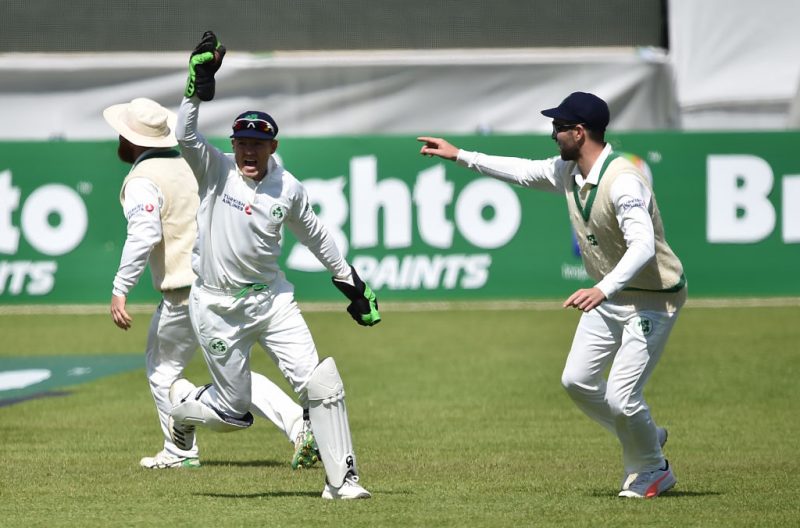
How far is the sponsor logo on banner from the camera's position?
66.0 ft

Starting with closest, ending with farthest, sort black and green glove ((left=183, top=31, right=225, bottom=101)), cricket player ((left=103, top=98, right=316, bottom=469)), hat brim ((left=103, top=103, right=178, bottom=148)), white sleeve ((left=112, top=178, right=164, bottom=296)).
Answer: black and green glove ((left=183, top=31, right=225, bottom=101)), white sleeve ((left=112, top=178, right=164, bottom=296)), cricket player ((left=103, top=98, right=316, bottom=469)), hat brim ((left=103, top=103, right=178, bottom=148))

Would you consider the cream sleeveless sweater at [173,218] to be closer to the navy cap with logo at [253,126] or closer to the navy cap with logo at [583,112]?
the navy cap with logo at [253,126]

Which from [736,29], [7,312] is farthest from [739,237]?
[7,312]

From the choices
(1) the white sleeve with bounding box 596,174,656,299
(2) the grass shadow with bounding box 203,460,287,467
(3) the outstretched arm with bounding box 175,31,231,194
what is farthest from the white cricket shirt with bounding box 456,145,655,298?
(2) the grass shadow with bounding box 203,460,287,467

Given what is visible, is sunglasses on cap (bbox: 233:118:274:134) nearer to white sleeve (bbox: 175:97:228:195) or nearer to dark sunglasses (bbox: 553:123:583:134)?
white sleeve (bbox: 175:97:228:195)

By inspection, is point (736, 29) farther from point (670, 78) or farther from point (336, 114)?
point (336, 114)

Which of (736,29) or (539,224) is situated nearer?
(539,224)

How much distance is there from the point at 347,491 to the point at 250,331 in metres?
1.02

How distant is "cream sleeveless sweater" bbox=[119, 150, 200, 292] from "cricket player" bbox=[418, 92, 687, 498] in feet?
8.24

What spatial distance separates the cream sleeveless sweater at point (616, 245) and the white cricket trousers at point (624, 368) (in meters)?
0.09

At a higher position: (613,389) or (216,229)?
(216,229)

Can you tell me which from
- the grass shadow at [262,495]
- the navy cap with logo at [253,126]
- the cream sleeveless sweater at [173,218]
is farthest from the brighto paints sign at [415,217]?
the navy cap with logo at [253,126]

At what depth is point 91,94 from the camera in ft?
84.8

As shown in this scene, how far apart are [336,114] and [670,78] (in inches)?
233
